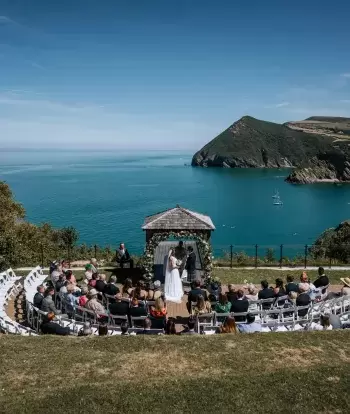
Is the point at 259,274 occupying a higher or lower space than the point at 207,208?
higher

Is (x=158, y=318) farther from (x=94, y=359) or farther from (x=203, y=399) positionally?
(x=203, y=399)

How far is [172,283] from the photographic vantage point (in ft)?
55.3

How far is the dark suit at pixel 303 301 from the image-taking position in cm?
1262

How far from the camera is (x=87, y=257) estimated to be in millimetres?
27578

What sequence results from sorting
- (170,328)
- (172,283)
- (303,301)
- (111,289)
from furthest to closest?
(172,283)
(111,289)
(303,301)
(170,328)

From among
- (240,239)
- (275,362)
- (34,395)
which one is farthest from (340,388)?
(240,239)

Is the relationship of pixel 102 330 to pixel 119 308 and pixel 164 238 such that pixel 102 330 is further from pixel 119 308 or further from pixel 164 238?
pixel 164 238

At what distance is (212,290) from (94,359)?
6272 mm

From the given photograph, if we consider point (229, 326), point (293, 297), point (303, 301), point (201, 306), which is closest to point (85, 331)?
point (201, 306)

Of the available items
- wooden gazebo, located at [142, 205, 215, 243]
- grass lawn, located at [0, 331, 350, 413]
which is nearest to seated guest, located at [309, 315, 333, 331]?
grass lawn, located at [0, 331, 350, 413]

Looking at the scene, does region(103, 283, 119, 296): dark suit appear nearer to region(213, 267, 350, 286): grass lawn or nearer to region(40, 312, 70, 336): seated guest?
region(40, 312, 70, 336): seated guest

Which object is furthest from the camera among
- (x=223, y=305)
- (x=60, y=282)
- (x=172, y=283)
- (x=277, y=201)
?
(x=277, y=201)

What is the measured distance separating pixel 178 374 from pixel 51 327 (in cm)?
420

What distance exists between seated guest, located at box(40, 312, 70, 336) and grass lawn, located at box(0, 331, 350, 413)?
2.49 feet
